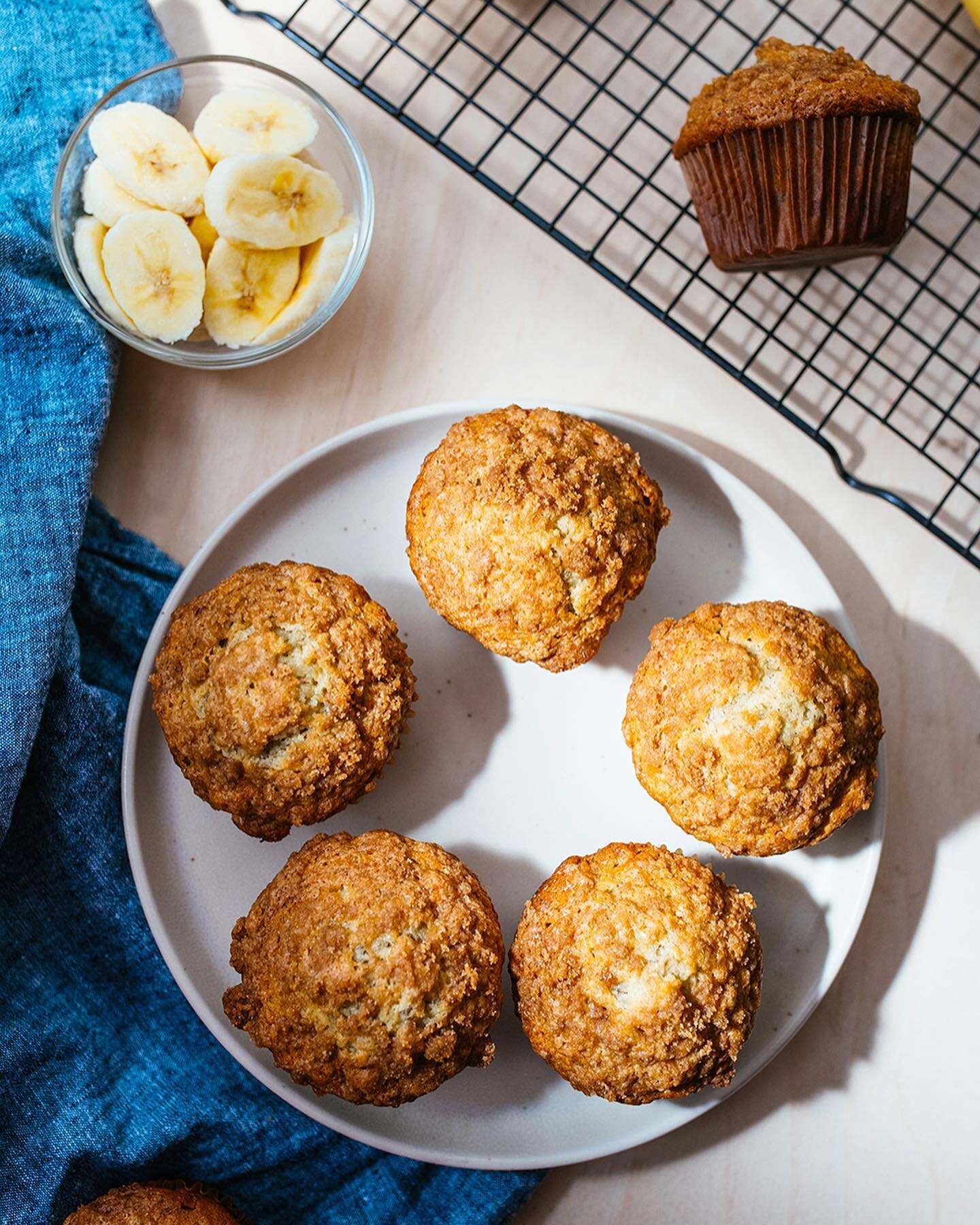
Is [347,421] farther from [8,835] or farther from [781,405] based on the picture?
[8,835]

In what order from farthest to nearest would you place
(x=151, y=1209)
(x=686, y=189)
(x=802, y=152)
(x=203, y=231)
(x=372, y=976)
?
(x=686, y=189) < (x=203, y=231) < (x=151, y=1209) < (x=802, y=152) < (x=372, y=976)

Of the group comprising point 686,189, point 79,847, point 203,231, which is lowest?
point 79,847

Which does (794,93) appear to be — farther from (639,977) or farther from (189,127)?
(639,977)

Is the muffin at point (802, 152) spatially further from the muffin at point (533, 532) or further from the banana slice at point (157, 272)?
the banana slice at point (157, 272)

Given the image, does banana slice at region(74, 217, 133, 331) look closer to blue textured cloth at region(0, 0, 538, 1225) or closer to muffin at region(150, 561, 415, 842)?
blue textured cloth at region(0, 0, 538, 1225)

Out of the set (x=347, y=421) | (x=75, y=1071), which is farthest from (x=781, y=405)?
(x=75, y=1071)

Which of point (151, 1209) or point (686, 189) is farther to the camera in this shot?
point (686, 189)

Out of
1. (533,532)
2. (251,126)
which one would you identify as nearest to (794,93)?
(533,532)
